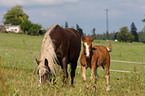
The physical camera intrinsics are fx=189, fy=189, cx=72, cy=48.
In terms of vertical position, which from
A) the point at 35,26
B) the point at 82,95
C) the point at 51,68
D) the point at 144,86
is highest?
the point at 35,26

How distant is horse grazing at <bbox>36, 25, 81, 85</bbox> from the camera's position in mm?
4625

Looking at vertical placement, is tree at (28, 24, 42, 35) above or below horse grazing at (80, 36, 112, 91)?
above

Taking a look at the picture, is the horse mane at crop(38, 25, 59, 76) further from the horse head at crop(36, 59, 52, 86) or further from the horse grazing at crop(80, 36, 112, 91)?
the horse grazing at crop(80, 36, 112, 91)

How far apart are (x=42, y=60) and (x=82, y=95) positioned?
1.31 meters

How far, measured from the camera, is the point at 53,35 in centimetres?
556

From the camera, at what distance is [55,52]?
5.46 m

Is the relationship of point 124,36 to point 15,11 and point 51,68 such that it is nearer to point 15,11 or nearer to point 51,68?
point 15,11

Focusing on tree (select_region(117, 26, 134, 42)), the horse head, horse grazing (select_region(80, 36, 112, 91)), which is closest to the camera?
the horse head

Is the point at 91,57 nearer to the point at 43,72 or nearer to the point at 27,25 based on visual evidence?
the point at 43,72

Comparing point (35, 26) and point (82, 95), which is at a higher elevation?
point (35, 26)

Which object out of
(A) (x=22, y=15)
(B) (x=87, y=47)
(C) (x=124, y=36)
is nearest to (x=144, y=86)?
(B) (x=87, y=47)

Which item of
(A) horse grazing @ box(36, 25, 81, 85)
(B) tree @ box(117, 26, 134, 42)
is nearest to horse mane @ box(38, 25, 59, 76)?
(A) horse grazing @ box(36, 25, 81, 85)

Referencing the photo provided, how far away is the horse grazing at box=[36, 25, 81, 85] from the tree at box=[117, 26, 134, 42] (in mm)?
117355

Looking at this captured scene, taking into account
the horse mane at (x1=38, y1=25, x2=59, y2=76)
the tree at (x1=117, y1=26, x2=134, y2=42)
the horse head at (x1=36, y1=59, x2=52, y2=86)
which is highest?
the tree at (x1=117, y1=26, x2=134, y2=42)
